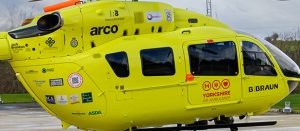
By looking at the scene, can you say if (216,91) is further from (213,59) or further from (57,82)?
(57,82)

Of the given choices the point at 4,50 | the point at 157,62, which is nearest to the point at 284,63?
the point at 157,62

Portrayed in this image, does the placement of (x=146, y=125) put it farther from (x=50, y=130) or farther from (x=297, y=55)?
(x=297, y=55)

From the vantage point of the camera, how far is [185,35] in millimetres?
9672

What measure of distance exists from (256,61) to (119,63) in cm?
318

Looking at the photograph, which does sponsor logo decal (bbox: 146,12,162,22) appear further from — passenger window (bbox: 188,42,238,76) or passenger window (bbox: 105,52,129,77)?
passenger window (bbox: 105,52,129,77)

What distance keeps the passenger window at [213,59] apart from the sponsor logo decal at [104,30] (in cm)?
163

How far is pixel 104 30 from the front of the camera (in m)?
9.39

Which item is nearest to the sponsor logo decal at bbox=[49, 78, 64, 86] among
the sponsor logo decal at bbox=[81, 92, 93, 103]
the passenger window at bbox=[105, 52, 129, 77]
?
the sponsor logo decal at bbox=[81, 92, 93, 103]

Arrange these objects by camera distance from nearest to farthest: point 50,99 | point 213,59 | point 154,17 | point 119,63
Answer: point 119,63, point 50,99, point 213,59, point 154,17

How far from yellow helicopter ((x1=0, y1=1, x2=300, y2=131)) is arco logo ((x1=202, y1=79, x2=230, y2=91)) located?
21mm

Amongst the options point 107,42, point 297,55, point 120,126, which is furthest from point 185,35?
point 297,55

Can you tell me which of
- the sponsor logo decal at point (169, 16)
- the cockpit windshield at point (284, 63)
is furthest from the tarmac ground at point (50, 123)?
the sponsor logo decal at point (169, 16)

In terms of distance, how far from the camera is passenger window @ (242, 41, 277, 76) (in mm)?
9969

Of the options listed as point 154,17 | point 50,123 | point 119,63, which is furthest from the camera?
point 50,123
